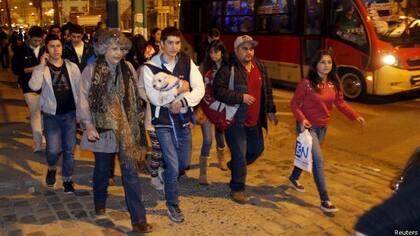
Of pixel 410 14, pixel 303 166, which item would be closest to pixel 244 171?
pixel 303 166

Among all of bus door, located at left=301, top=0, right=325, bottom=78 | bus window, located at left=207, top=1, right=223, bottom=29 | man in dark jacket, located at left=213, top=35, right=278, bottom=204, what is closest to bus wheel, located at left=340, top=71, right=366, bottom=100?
bus door, located at left=301, top=0, right=325, bottom=78

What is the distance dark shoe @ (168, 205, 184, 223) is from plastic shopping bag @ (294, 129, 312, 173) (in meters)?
1.36

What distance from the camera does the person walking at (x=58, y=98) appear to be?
5.24 m

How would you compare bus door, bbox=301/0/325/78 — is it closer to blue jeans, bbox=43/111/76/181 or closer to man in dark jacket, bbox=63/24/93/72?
man in dark jacket, bbox=63/24/93/72

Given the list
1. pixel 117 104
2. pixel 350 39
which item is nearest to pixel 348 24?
pixel 350 39

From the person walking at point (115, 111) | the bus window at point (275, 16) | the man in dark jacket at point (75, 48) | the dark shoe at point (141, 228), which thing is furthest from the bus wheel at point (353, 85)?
the dark shoe at point (141, 228)

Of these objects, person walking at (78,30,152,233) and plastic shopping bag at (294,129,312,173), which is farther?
plastic shopping bag at (294,129,312,173)

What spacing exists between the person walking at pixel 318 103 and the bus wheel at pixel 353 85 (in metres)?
6.96

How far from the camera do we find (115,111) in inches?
170

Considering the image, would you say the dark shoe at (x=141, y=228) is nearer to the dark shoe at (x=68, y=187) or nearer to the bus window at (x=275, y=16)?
the dark shoe at (x=68, y=187)

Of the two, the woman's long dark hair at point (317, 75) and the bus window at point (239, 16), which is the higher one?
the bus window at point (239, 16)

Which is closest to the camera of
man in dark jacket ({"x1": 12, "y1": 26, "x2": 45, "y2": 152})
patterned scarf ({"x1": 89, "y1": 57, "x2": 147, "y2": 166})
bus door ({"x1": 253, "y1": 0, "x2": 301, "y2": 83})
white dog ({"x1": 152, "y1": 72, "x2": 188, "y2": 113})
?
patterned scarf ({"x1": 89, "y1": 57, "x2": 147, "y2": 166})

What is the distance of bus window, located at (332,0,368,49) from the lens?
11.7 m

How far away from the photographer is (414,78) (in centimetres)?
1161
